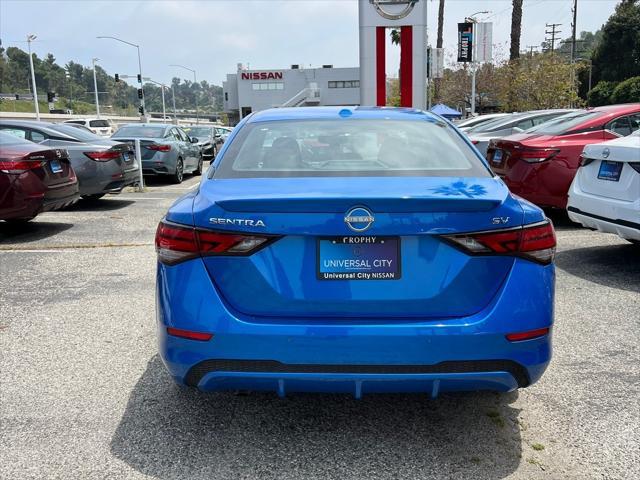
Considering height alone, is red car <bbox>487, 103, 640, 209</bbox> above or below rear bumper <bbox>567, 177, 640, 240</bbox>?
above

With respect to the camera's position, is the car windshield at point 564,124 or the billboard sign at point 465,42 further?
the billboard sign at point 465,42

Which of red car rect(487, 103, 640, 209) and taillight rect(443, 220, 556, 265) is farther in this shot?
red car rect(487, 103, 640, 209)

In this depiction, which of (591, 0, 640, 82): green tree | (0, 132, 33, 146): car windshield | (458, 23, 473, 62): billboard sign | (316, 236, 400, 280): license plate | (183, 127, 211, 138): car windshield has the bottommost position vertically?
(316, 236, 400, 280): license plate

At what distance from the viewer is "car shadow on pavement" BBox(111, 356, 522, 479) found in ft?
8.95

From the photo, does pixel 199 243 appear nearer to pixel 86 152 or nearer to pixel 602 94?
pixel 86 152

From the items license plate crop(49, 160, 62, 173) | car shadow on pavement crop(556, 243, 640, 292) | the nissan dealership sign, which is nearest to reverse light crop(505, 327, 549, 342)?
car shadow on pavement crop(556, 243, 640, 292)

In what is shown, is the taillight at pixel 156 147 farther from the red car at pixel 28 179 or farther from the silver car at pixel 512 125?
the silver car at pixel 512 125

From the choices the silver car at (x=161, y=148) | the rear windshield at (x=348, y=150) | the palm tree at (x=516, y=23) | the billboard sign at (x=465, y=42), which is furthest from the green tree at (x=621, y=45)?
the rear windshield at (x=348, y=150)

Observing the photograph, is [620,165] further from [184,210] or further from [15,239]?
[15,239]

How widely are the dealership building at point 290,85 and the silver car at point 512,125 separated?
2959 inches

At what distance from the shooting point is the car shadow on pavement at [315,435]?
107 inches

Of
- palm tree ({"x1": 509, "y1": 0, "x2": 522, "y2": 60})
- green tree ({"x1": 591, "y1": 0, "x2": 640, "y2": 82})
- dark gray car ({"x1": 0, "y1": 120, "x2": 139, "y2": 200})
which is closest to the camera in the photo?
dark gray car ({"x1": 0, "y1": 120, "x2": 139, "y2": 200})

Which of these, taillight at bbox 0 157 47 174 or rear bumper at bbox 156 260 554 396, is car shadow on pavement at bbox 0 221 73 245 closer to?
taillight at bbox 0 157 47 174

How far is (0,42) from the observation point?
1248 inches
